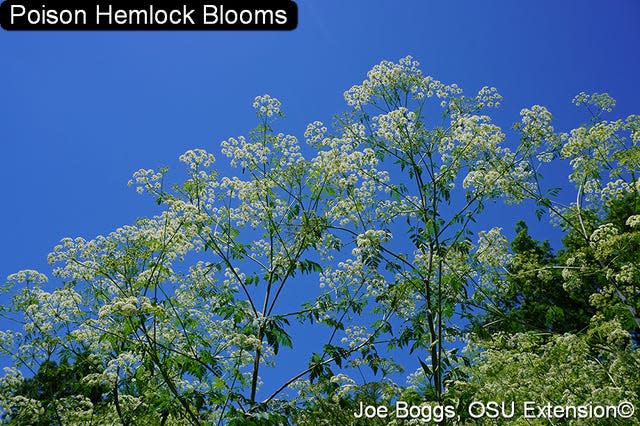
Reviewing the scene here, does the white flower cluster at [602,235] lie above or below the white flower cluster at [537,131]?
below

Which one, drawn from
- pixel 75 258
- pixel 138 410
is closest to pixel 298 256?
pixel 75 258

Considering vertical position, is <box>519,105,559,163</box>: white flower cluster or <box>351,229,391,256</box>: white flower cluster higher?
A: <box>519,105,559,163</box>: white flower cluster

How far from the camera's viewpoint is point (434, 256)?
838cm

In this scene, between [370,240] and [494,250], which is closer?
[370,240]

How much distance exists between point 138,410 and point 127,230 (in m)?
3.47

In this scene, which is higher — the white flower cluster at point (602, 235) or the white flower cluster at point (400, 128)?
the white flower cluster at point (400, 128)

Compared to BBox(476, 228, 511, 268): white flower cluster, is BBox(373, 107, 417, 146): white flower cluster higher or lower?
higher

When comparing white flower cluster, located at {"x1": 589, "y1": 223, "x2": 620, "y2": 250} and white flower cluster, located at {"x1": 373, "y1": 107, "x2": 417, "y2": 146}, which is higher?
white flower cluster, located at {"x1": 373, "y1": 107, "x2": 417, "y2": 146}

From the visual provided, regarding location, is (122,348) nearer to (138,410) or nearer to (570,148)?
(138,410)

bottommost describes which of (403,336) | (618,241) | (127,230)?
(403,336)

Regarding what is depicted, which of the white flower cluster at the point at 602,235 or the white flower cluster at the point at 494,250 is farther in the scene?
the white flower cluster at the point at 494,250

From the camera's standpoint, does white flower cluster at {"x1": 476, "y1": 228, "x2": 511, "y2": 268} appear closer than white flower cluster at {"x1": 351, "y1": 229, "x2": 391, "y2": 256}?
No

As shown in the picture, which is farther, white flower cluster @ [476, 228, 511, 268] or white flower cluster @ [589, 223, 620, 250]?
white flower cluster @ [476, 228, 511, 268]

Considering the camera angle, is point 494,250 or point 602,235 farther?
point 494,250
